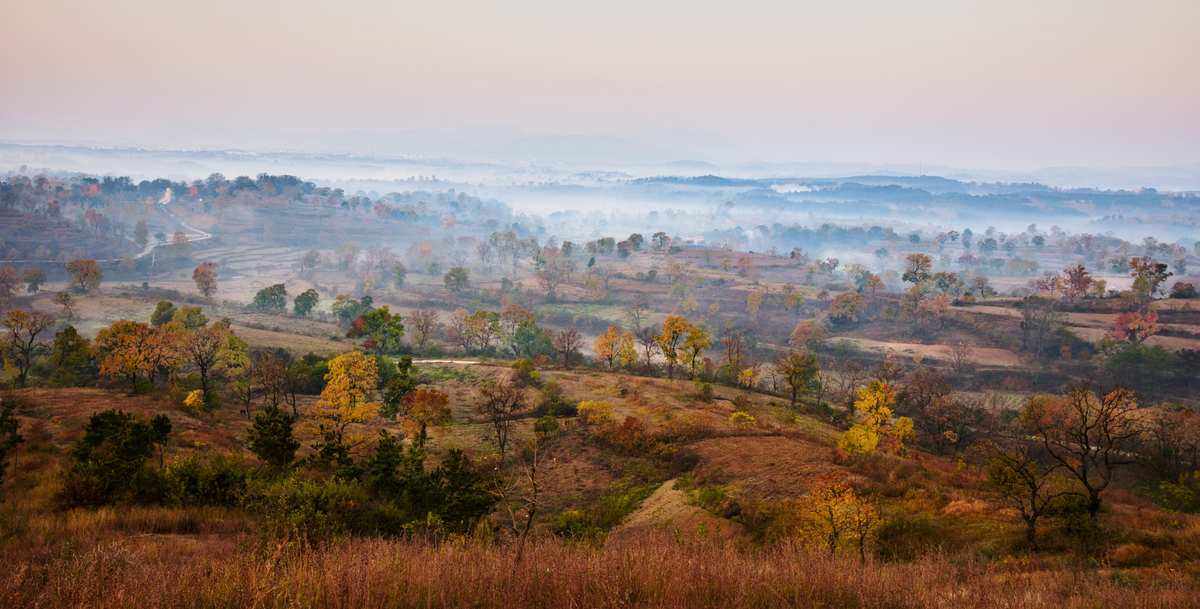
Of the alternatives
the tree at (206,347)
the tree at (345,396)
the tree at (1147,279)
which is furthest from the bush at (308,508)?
the tree at (1147,279)

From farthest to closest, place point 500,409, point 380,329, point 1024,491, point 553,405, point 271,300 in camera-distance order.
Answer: point 271,300 → point 380,329 → point 553,405 → point 500,409 → point 1024,491

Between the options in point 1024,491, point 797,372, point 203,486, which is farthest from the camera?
point 797,372

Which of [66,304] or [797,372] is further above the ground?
[797,372]

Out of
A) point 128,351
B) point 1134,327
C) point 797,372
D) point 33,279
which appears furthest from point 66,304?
point 1134,327

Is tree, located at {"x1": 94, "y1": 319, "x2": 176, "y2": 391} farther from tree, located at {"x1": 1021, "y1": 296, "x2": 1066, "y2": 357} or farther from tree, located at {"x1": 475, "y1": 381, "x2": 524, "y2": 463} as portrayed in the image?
tree, located at {"x1": 1021, "y1": 296, "x2": 1066, "y2": 357}

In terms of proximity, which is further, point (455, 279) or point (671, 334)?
point (455, 279)

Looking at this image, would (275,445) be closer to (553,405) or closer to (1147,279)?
(553,405)
